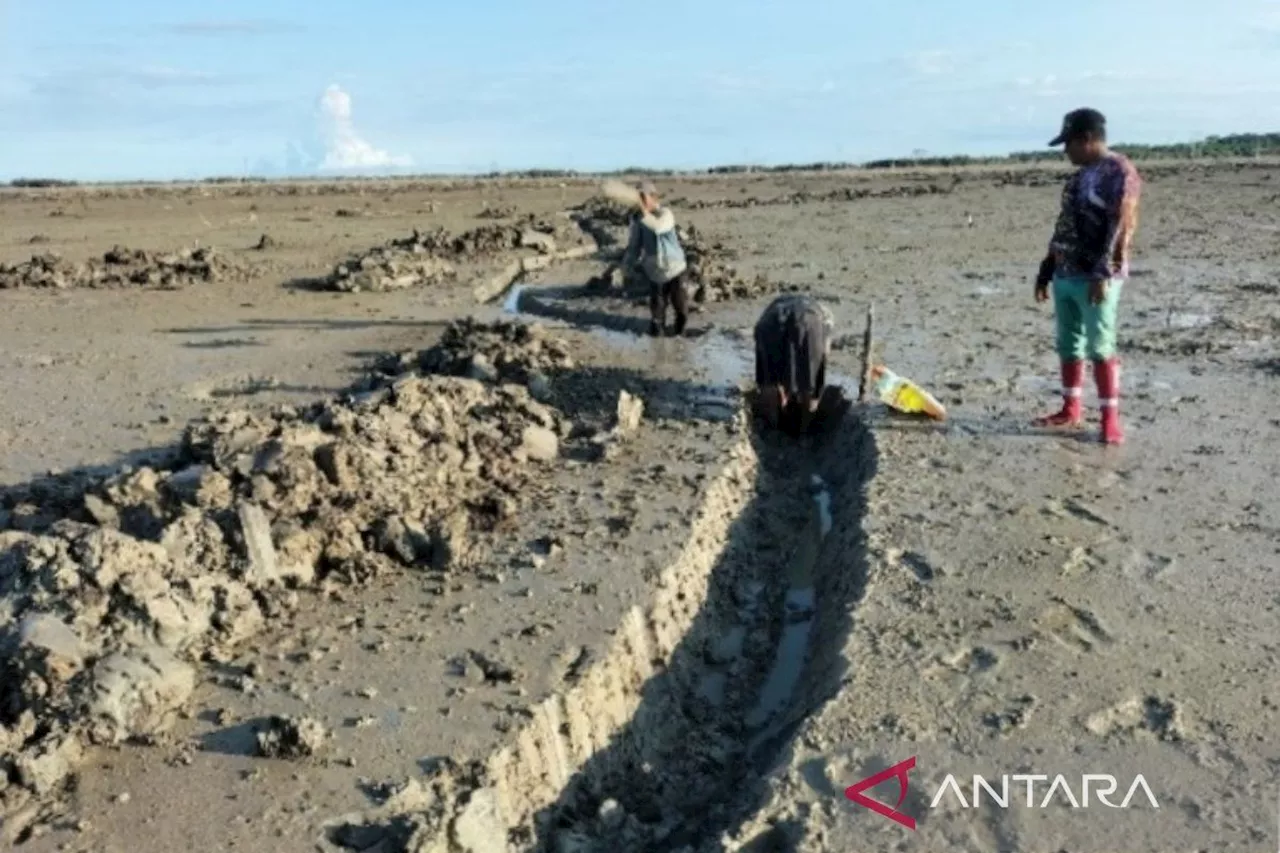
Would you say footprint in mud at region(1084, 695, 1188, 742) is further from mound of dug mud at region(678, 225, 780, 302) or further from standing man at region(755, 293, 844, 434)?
mound of dug mud at region(678, 225, 780, 302)

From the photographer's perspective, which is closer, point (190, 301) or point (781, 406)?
point (781, 406)

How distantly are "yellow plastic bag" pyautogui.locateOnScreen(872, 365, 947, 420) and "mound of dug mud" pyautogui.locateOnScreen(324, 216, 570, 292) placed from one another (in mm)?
8045

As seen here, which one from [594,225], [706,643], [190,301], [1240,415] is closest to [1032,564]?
[706,643]

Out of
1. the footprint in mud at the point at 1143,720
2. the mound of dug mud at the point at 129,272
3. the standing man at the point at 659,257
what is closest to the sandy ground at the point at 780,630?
the footprint in mud at the point at 1143,720

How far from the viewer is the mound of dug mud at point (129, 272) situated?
1491 centimetres

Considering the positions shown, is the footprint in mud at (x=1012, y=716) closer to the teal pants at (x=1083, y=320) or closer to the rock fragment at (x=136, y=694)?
the rock fragment at (x=136, y=694)

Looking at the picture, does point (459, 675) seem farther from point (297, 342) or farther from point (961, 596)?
point (297, 342)

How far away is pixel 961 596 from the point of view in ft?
17.2

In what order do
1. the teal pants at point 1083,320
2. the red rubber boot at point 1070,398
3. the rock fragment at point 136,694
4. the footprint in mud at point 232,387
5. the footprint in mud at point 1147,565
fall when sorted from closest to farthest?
1. the rock fragment at point 136,694
2. the footprint in mud at point 1147,565
3. the teal pants at point 1083,320
4. the red rubber boot at point 1070,398
5. the footprint in mud at point 232,387

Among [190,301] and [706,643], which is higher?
[190,301]

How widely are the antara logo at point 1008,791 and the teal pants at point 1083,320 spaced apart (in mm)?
3875

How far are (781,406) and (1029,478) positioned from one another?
210 cm

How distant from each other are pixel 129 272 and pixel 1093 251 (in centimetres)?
1231

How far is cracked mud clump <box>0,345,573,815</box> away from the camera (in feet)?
13.7
